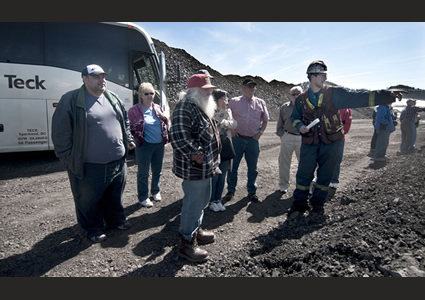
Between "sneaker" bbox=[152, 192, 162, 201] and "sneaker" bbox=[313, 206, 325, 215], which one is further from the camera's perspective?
"sneaker" bbox=[152, 192, 162, 201]

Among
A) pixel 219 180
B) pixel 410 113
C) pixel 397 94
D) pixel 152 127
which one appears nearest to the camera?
pixel 397 94

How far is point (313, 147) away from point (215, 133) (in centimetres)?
171

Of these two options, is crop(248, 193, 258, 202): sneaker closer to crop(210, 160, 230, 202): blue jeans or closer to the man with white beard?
crop(210, 160, 230, 202): blue jeans

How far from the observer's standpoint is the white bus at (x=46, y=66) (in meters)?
6.89

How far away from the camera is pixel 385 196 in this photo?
4.58m

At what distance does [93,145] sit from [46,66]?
17.4 ft

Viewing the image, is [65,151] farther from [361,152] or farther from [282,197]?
[361,152]

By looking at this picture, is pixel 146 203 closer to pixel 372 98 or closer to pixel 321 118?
pixel 321 118

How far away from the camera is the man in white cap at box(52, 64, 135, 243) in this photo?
10.3 feet

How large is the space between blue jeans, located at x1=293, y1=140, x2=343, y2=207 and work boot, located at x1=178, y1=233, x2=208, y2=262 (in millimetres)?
1847

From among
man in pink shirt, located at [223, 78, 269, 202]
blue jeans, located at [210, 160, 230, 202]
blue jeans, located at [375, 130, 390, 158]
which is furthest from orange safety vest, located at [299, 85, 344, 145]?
blue jeans, located at [375, 130, 390, 158]

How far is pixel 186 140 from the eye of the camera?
110 inches

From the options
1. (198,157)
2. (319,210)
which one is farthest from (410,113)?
(198,157)

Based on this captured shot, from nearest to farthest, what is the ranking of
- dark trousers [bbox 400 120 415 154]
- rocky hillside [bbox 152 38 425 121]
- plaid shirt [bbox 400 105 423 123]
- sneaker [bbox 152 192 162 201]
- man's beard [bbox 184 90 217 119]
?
man's beard [bbox 184 90 217 119], sneaker [bbox 152 192 162 201], plaid shirt [bbox 400 105 423 123], dark trousers [bbox 400 120 415 154], rocky hillside [bbox 152 38 425 121]
